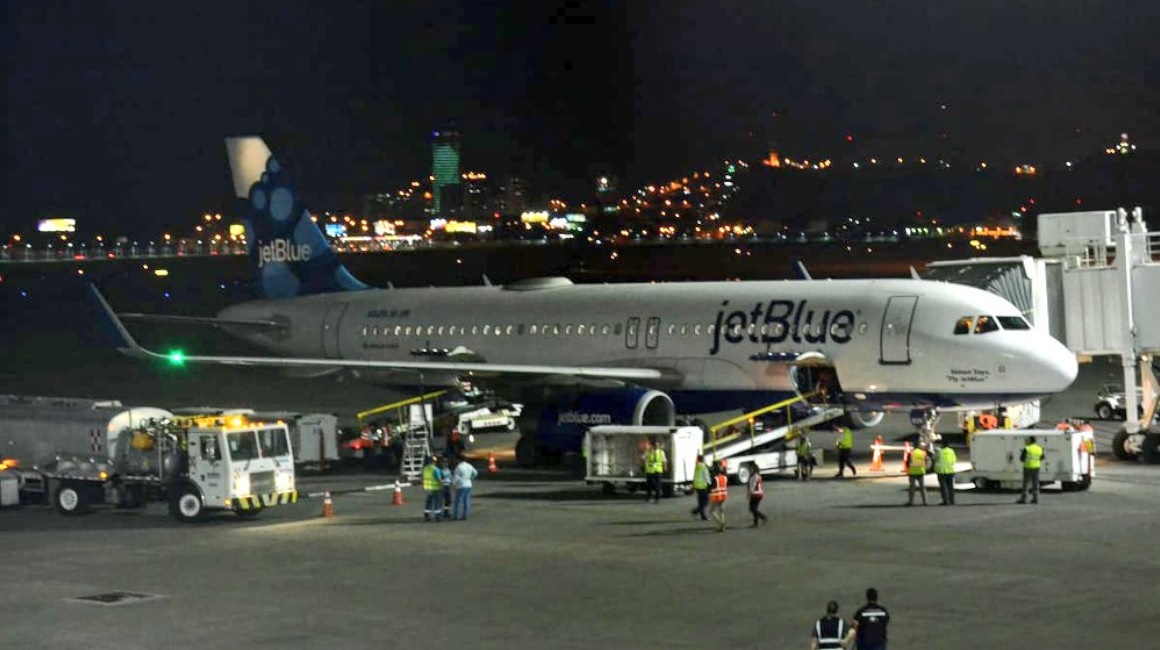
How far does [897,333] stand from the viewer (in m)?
37.9

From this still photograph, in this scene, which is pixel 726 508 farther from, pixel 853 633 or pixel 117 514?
pixel 853 633

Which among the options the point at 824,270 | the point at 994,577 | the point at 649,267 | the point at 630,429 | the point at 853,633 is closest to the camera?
the point at 853,633

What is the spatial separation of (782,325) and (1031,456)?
8.81 meters

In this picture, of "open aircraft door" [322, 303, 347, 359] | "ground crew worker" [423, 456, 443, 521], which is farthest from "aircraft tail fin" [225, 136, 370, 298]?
"ground crew worker" [423, 456, 443, 521]

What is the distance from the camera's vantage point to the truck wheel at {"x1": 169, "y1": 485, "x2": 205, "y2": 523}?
32281mm

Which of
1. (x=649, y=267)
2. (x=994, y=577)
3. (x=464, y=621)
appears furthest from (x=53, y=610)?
(x=649, y=267)

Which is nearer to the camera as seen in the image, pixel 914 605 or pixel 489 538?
pixel 914 605

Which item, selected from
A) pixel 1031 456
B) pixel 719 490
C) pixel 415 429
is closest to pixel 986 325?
pixel 1031 456

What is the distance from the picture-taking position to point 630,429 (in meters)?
35.2

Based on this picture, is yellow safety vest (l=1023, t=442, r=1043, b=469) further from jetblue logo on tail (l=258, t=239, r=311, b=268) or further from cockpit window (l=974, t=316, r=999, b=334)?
jetblue logo on tail (l=258, t=239, r=311, b=268)

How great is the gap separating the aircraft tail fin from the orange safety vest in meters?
26.3

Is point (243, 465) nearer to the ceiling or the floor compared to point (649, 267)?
nearer to the floor

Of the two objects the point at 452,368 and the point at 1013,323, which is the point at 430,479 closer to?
the point at 452,368

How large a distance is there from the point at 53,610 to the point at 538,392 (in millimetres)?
19171
